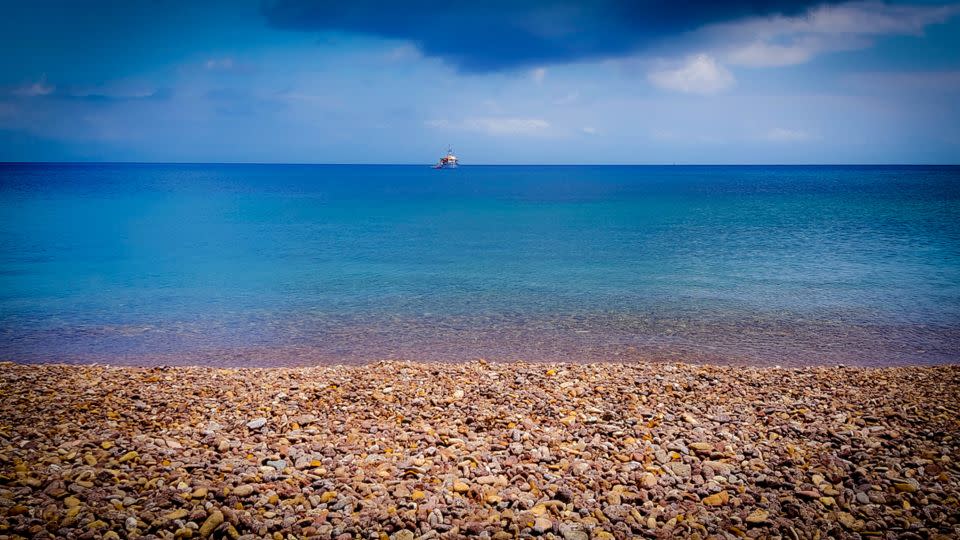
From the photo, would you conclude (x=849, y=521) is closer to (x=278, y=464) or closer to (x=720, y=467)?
(x=720, y=467)

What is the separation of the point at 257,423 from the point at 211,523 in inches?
92.9

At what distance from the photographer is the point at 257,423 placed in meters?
7.27

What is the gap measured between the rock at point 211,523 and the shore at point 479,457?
0.01m

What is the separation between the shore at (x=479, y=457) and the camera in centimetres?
512

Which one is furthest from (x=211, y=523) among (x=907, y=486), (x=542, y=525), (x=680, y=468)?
(x=907, y=486)

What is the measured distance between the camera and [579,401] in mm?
8055

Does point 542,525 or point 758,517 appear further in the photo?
point 758,517

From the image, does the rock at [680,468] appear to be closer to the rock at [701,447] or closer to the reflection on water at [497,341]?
the rock at [701,447]

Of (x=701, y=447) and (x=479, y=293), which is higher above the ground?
(x=701, y=447)

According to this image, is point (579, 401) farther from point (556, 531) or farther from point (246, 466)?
point (246, 466)

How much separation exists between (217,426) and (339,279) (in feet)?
46.9

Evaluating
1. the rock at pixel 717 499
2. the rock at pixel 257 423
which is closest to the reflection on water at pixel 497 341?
the rock at pixel 257 423

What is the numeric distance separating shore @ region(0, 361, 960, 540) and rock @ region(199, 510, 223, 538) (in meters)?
0.01

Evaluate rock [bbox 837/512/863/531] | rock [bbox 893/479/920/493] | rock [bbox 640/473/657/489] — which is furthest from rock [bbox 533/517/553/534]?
rock [bbox 893/479/920/493]
